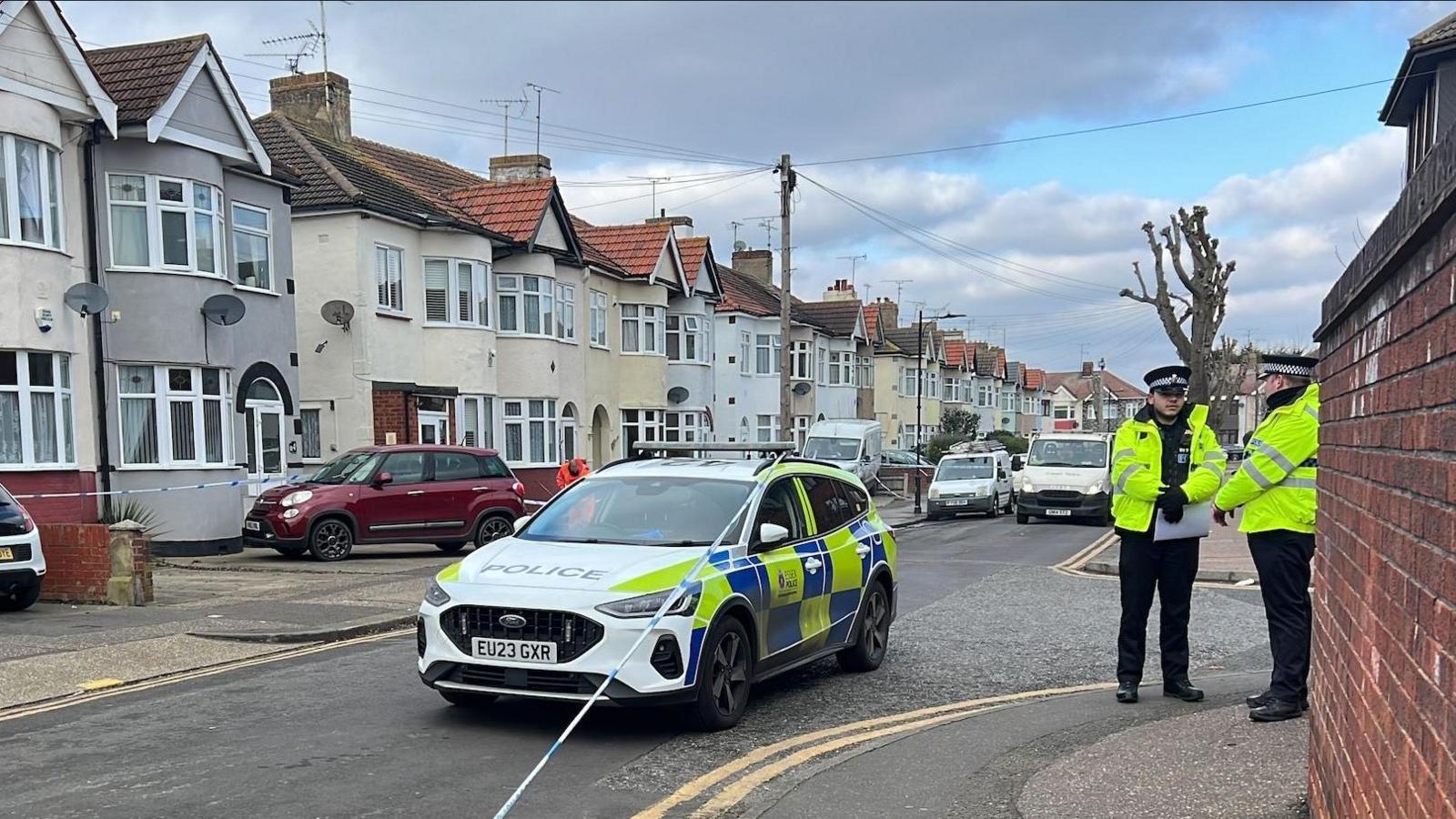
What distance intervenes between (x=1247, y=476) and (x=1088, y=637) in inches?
160

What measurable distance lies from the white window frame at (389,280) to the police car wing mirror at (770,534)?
1844 centimetres

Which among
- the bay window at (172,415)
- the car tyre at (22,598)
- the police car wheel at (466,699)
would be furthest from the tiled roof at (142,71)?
the police car wheel at (466,699)

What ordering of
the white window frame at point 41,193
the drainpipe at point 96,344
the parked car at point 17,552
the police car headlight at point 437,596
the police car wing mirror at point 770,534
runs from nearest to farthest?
the police car headlight at point 437,596
the police car wing mirror at point 770,534
the parked car at point 17,552
the white window frame at point 41,193
the drainpipe at point 96,344

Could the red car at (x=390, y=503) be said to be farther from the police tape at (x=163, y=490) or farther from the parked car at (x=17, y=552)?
the parked car at (x=17, y=552)

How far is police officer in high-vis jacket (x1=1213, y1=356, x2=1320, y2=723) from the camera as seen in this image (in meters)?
6.30

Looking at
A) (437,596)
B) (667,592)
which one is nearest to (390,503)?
(437,596)

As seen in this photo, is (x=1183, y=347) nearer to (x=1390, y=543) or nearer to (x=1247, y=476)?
(x=1247, y=476)

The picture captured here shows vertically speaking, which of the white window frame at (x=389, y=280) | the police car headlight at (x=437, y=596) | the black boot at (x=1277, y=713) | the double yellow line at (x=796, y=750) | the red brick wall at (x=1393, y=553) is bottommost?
the double yellow line at (x=796, y=750)

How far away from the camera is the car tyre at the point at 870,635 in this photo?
28.0 feet

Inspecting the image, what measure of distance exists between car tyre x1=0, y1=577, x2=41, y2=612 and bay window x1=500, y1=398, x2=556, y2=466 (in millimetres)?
16258

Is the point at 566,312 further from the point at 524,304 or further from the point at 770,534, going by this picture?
the point at 770,534

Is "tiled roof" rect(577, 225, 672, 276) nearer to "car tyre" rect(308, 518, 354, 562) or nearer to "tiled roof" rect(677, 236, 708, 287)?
"tiled roof" rect(677, 236, 708, 287)

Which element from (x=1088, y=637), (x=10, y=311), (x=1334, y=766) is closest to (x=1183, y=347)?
(x=1088, y=637)

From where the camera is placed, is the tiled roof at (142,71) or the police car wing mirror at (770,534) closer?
the police car wing mirror at (770,534)
